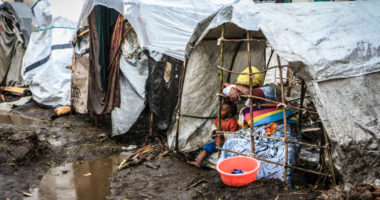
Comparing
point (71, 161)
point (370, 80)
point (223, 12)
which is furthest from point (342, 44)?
point (71, 161)

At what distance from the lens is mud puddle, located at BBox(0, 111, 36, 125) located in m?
7.21

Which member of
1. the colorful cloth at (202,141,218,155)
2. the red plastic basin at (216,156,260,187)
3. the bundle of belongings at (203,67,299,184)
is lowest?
the colorful cloth at (202,141,218,155)

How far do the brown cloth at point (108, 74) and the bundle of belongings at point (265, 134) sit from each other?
2.81 metres

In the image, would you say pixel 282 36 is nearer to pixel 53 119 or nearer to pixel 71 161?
pixel 71 161

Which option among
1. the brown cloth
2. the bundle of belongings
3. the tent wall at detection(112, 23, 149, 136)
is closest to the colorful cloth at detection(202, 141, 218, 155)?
the bundle of belongings

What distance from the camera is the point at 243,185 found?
3230 mm

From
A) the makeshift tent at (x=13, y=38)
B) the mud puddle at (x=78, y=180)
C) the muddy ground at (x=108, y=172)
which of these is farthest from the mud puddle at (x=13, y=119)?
the makeshift tent at (x=13, y=38)

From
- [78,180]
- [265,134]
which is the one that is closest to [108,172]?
[78,180]

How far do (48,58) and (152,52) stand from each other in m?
4.97

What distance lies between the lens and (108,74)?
6.09 metres

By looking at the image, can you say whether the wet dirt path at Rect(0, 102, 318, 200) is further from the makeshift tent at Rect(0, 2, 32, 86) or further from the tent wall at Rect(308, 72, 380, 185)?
the makeshift tent at Rect(0, 2, 32, 86)

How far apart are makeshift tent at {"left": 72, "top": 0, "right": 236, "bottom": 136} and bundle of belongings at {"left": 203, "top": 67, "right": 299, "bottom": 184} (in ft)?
6.06

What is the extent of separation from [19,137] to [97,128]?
85.3 inches

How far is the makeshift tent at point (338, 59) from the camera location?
2.78 metres
